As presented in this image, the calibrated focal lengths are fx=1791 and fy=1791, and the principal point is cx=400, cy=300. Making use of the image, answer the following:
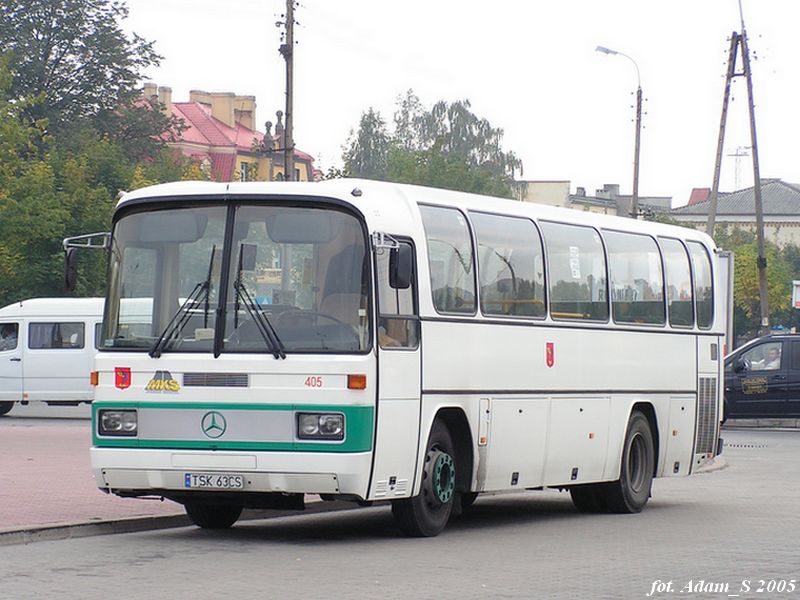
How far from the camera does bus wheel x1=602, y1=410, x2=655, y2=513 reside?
709 inches

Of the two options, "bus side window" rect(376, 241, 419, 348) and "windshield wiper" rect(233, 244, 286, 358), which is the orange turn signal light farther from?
"windshield wiper" rect(233, 244, 286, 358)

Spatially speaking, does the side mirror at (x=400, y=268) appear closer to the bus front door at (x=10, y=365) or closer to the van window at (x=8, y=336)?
the bus front door at (x=10, y=365)

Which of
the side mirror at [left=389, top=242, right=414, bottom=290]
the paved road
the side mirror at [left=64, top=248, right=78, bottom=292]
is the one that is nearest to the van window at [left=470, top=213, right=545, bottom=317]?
the side mirror at [left=389, top=242, right=414, bottom=290]

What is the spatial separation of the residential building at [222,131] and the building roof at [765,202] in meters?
66.6

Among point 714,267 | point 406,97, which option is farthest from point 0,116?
point 406,97

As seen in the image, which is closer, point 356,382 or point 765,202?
point 356,382

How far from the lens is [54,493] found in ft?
58.6

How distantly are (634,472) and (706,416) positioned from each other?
5.84 ft

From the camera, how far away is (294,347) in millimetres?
13523

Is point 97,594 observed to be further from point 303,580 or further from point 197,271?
point 197,271

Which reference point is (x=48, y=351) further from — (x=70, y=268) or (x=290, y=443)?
(x=290, y=443)

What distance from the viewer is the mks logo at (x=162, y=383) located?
44.9 ft

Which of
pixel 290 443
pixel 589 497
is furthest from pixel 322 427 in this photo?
pixel 589 497

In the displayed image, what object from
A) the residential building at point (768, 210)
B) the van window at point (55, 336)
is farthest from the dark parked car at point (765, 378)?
the residential building at point (768, 210)
